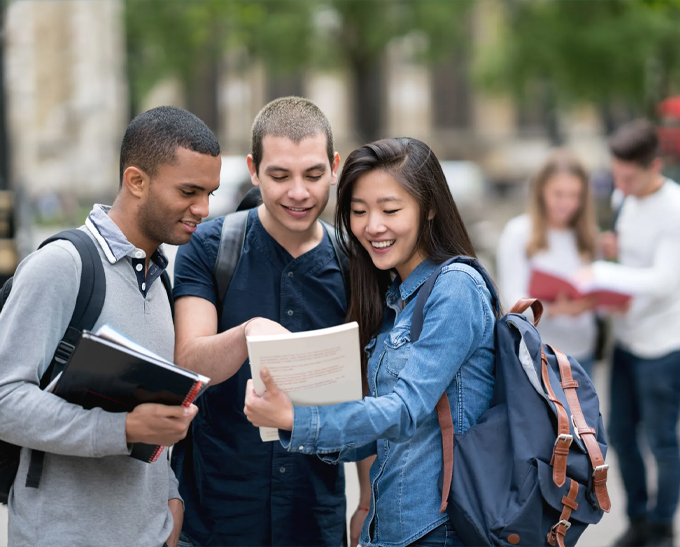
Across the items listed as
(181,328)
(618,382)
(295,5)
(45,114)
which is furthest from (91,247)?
(295,5)

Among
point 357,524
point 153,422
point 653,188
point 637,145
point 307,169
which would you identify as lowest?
point 357,524

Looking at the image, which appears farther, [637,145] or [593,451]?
[637,145]

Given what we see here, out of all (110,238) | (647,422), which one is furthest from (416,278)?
(647,422)

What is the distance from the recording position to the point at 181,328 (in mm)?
2564

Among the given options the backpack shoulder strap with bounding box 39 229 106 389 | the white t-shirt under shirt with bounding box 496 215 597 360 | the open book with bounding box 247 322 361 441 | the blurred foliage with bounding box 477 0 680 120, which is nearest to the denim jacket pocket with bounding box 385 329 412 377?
the open book with bounding box 247 322 361 441

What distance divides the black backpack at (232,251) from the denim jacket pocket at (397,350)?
517 millimetres

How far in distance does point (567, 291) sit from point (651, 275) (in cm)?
43

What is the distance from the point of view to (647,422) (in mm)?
4602

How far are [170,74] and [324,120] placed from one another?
75.0ft

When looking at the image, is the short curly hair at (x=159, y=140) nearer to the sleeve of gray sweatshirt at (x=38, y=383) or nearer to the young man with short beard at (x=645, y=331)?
the sleeve of gray sweatshirt at (x=38, y=383)

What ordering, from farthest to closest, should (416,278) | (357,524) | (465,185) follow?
(465,185) < (357,524) < (416,278)

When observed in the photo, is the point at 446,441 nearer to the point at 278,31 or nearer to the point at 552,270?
the point at 552,270

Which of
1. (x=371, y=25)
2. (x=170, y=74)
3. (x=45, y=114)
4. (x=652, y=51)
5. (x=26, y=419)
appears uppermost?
(x=371, y=25)

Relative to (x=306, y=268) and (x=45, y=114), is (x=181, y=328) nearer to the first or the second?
(x=306, y=268)
